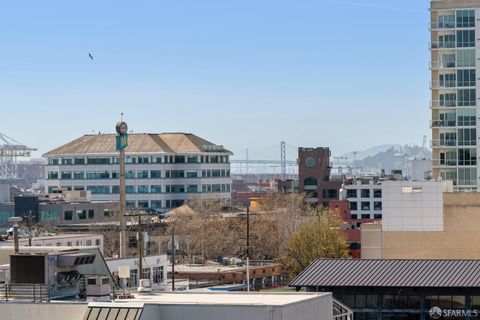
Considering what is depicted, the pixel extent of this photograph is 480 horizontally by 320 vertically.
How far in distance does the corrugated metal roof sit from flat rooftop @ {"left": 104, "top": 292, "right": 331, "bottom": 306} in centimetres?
3725

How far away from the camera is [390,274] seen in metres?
84.2

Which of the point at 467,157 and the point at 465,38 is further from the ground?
the point at 465,38

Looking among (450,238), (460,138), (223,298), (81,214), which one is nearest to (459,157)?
(460,138)

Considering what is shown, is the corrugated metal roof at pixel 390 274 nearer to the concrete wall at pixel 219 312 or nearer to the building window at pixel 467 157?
the building window at pixel 467 157

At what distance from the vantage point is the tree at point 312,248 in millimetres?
128500

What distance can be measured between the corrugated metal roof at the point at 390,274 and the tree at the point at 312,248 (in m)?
41.4

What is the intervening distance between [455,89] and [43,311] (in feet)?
287

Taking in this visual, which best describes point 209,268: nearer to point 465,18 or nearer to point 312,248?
point 312,248

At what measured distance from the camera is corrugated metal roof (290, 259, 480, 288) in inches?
3238

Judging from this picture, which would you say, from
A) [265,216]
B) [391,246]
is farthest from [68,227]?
[391,246]

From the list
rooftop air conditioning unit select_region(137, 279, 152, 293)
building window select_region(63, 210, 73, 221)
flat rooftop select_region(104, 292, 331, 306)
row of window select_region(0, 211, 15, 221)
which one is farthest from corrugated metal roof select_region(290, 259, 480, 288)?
row of window select_region(0, 211, 15, 221)

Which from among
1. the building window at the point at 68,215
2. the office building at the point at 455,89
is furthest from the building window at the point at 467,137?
the building window at the point at 68,215

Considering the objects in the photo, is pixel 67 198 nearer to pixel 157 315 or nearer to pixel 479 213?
pixel 479 213

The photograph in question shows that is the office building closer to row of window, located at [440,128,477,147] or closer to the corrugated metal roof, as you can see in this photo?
row of window, located at [440,128,477,147]
